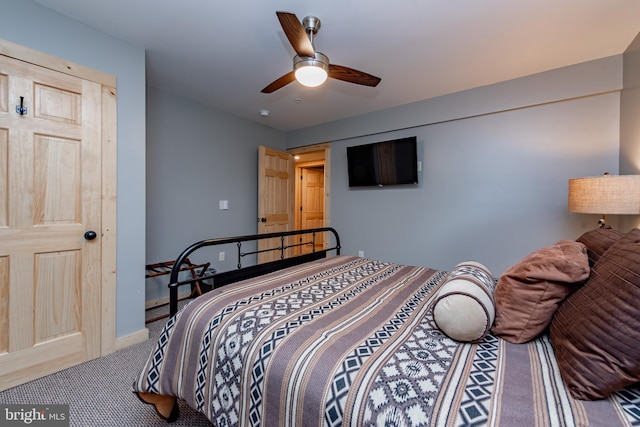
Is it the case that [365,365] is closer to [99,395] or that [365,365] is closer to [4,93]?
[99,395]

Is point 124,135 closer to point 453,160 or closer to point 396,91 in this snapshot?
point 396,91

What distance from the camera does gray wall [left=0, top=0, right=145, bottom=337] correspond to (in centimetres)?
190

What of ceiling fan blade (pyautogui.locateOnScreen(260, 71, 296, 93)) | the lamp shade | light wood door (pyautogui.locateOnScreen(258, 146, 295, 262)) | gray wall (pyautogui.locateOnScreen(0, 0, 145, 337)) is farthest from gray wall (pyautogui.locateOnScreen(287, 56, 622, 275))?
gray wall (pyautogui.locateOnScreen(0, 0, 145, 337))

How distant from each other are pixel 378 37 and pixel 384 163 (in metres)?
1.69

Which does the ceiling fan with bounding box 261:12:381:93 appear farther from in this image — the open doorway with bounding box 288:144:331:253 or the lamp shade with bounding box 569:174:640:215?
the open doorway with bounding box 288:144:331:253

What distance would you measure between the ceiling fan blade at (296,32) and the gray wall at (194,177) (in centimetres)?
213

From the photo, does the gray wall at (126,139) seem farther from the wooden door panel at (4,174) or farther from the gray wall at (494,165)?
the gray wall at (494,165)

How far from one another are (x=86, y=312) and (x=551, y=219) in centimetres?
407

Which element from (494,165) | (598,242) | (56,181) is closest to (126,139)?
(56,181)

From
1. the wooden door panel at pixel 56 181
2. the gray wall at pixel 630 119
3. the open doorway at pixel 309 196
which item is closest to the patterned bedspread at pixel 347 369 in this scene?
the wooden door panel at pixel 56 181

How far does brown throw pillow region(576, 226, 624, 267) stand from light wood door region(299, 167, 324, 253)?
4926mm

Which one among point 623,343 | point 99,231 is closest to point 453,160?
point 623,343

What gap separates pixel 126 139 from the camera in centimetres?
214

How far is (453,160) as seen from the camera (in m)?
Answer: 3.13
